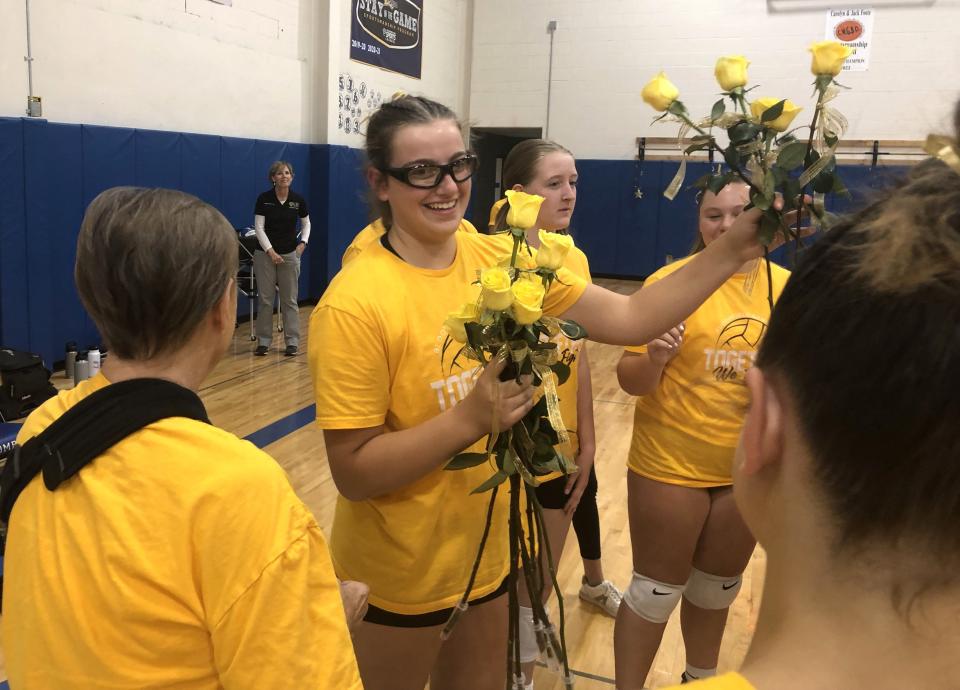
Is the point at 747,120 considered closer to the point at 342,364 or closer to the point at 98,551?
the point at 342,364

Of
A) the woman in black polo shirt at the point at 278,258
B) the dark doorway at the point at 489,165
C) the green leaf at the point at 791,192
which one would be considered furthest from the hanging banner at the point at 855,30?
the green leaf at the point at 791,192

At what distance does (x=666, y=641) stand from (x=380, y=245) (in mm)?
1967

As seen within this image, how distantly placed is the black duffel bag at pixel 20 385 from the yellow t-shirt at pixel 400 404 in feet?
11.4

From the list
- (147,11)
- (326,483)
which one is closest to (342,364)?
(326,483)

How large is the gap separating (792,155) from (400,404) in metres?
0.85

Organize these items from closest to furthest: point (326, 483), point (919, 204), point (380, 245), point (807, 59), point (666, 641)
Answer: point (919, 204) → point (380, 245) → point (666, 641) → point (326, 483) → point (807, 59)

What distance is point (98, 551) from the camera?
923 mm

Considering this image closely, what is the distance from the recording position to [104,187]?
632cm

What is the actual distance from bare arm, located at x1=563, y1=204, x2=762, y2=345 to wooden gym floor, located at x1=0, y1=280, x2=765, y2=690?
1371mm

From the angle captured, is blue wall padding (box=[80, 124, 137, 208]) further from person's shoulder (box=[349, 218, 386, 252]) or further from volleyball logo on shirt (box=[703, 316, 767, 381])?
volleyball logo on shirt (box=[703, 316, 767, 381])

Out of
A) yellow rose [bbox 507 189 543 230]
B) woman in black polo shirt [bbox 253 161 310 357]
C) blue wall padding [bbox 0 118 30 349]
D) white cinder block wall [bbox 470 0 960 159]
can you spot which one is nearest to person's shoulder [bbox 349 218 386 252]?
yellow rose [bbox 507 189 543 230]

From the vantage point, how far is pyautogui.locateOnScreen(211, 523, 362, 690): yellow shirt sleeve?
3.04 feet

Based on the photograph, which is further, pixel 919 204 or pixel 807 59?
pixel 807 59

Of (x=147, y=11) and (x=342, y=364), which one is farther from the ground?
(x=147, y=11)
